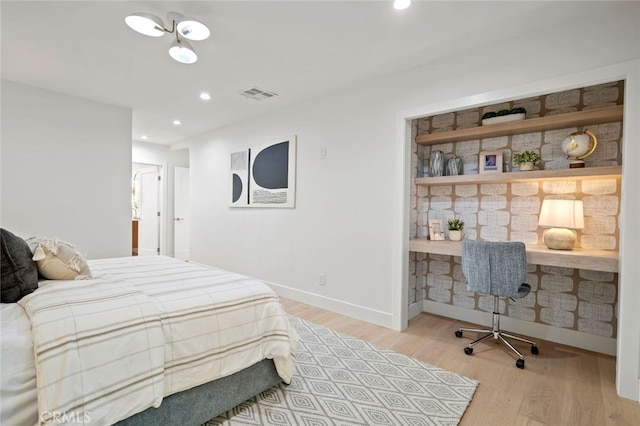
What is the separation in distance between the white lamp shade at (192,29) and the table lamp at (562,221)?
10.1ft

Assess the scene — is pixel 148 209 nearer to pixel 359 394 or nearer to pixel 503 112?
pixel 359 394

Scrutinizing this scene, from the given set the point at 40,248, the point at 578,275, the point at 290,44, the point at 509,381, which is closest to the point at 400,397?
the point at 509,381

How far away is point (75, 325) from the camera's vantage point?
48.8 inches

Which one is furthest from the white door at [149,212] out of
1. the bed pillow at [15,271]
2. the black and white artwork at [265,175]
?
the bed pillow at [15,271]

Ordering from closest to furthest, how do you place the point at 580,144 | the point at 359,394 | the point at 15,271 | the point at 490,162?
1. the point at 15,271
2. the point at 359,394
3. the point at 580,144
4. the point at 490,162

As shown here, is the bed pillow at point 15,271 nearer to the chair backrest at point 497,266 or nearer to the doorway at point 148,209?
the chair backrest at point 497,266

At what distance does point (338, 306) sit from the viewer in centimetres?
347

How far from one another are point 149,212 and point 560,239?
23.1 feet

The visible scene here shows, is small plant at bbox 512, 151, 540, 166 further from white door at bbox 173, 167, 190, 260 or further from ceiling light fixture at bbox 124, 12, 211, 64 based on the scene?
white door at bbox 173, 167, 190, 260

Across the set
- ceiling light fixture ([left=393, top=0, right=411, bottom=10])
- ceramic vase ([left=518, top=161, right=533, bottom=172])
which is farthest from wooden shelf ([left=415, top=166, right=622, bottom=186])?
ceiling light fixture ([left=393, top=0, right=411, bottom=10])

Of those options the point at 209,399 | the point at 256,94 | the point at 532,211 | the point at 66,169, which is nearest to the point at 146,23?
the point at 256,94

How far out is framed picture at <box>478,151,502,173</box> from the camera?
2.95 metres

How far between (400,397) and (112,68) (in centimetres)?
380

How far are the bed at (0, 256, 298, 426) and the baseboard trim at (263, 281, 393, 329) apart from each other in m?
1.43
